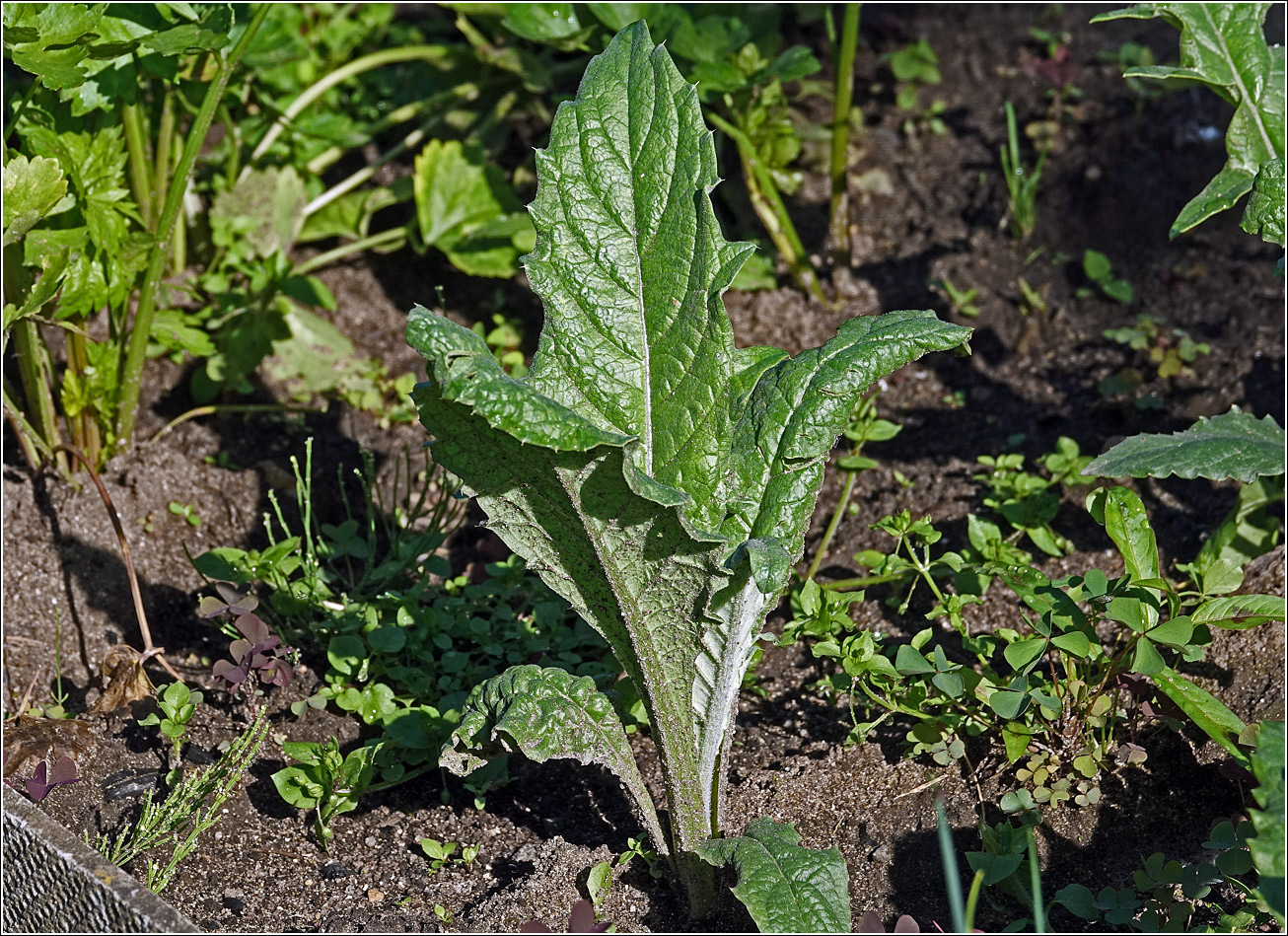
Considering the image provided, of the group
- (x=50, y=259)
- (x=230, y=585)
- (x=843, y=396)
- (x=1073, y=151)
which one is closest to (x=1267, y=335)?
(x=1073, y=151)

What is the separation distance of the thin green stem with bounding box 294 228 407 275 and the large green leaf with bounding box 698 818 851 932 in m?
2.07

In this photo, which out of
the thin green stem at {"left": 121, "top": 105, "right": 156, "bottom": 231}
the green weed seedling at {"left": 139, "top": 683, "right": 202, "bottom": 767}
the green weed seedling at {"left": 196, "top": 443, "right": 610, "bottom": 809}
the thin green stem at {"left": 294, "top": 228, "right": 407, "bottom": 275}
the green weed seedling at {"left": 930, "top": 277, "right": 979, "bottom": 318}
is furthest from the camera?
the thin green stem at {"left": 294, "top": 228, "right": 407, "bottom": 275}

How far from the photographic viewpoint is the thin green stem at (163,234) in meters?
2.48

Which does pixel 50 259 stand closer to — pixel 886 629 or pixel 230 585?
pixel 230 585

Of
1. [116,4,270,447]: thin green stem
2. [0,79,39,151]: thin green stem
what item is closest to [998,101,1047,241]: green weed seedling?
[116,4,270,447]: thin green stem

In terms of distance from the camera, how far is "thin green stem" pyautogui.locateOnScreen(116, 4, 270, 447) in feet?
8.15

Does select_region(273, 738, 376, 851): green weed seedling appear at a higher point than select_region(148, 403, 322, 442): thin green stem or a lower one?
lower

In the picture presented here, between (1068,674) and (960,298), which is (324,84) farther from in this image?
(1068,674)

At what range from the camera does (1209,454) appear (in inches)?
71.9

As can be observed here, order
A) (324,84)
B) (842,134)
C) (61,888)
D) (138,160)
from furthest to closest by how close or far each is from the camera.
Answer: (324,84), (842,134), (138,160), (61,888)

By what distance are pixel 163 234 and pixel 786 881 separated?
1860 millimetres

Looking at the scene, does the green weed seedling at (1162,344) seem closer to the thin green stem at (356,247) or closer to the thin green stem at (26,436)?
the thin green stem at (356,247)

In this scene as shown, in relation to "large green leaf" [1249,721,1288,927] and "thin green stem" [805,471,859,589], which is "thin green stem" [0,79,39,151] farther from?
"large green leaf" [1249,721,1288,927]

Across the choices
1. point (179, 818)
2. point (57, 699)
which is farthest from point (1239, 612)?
point (57, 699)
